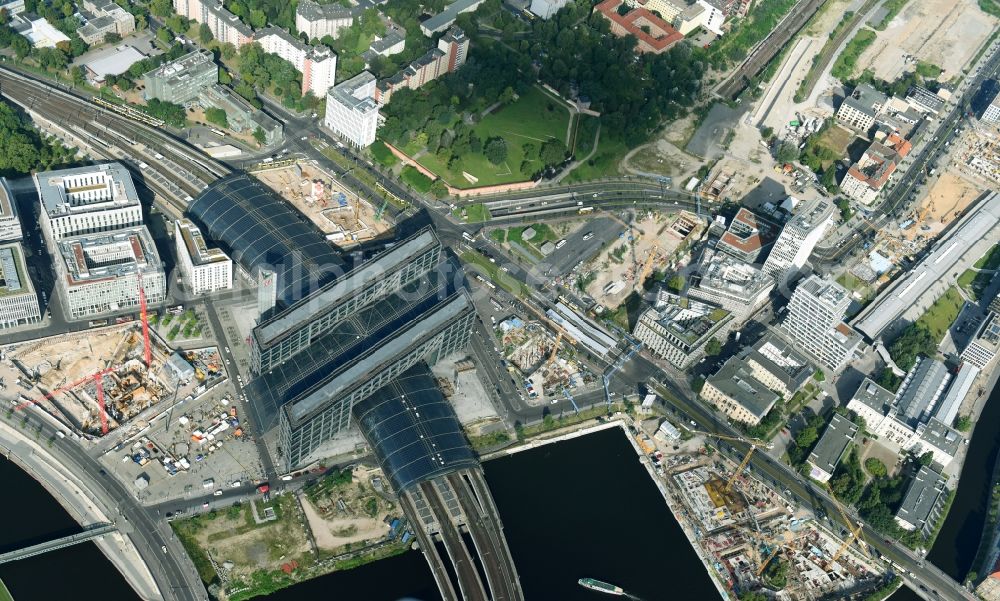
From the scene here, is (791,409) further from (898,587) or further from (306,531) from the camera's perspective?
(306,531)

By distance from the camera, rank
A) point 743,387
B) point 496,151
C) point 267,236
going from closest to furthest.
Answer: point 743,387 → point 267,236 → point 496,151

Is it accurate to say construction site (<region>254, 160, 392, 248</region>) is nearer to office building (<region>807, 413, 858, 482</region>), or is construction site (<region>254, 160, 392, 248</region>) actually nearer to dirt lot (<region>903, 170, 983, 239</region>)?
office building (<region>807, 413, 858, 482</region>)

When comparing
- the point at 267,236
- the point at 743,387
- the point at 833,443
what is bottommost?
the point at 833,443

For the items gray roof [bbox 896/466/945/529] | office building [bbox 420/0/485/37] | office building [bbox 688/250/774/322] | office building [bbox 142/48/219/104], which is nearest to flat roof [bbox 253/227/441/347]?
office building [bbox 688/250/774/322]

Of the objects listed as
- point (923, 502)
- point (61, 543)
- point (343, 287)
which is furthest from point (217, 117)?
point (923, 502)

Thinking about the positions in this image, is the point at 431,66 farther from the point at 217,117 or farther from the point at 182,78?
the point at 182,78

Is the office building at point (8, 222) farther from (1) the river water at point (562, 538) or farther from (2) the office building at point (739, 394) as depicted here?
(2) the office building at point (739, 394)

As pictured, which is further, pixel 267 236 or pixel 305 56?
pixel 305 56
